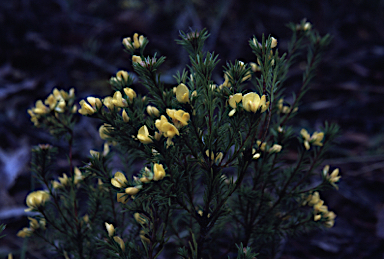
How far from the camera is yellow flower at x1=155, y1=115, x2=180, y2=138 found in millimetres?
709

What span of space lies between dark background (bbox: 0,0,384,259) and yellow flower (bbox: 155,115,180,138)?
1561mm

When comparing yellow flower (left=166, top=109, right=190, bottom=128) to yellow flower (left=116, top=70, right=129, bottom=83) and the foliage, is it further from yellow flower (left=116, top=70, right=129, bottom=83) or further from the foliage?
yellow flower (left=116, top=70, right=129, bottom=83)

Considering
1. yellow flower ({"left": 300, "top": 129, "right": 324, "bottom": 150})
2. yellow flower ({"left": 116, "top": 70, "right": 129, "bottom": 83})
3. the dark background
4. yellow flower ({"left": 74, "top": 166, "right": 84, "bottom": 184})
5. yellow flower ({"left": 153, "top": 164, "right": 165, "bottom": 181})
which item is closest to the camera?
yellow flower ({"left": 153, "top": 164, "right": 165, "bottom": 181})

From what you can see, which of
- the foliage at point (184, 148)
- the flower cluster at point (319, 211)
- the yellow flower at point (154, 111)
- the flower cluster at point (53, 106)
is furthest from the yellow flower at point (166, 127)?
the flower cluster at point (319, 211)

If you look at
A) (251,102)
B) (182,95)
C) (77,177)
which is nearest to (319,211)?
(251,102)

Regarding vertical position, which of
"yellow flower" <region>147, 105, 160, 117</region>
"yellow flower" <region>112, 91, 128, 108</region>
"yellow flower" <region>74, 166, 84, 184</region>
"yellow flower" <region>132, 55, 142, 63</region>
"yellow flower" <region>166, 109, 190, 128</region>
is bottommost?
"yellow flower" <region>166, 109, 190, 128</region>

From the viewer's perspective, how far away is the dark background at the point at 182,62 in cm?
210

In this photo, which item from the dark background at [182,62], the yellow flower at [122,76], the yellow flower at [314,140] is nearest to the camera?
the yellow flower at [122,76]

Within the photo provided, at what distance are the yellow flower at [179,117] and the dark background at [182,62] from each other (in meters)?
1.54

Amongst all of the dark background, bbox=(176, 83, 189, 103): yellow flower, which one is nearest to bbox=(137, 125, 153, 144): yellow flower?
bbox=(176, 83, 189, 103): yellow flower

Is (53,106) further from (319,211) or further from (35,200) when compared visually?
(319,211)

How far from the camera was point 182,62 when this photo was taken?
311 centimetres

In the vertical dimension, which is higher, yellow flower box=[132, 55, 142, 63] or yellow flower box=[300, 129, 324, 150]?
yellow flower box=[132, 55, 142, 63]

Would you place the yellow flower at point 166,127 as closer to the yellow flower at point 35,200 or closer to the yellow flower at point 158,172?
the yellow flower at point 158,172
